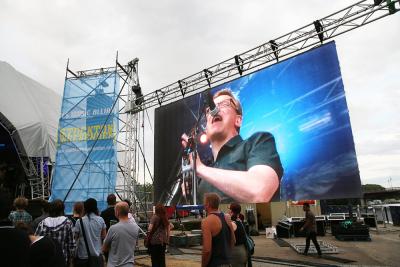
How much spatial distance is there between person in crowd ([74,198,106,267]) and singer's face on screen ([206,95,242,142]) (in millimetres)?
7228

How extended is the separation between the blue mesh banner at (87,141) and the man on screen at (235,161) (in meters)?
4.71

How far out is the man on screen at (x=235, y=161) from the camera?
9750 millimetres

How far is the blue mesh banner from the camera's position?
14758 millimetres

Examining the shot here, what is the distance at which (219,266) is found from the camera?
329 centimetres

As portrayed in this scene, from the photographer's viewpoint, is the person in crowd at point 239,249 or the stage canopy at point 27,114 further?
the stage canopy at point 27,114

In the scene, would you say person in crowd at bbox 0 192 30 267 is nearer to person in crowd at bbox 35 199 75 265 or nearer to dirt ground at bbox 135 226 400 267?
person in crowd at bbox 35 199 75 265

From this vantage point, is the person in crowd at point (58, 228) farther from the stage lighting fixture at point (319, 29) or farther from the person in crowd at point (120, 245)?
the stage lighting fixture at point (319, 29)

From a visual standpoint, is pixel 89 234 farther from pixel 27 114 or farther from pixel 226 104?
pixel 27 114

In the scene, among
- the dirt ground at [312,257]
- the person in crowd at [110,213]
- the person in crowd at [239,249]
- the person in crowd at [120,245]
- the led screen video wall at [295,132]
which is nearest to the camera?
the person in crowd at [120,245]

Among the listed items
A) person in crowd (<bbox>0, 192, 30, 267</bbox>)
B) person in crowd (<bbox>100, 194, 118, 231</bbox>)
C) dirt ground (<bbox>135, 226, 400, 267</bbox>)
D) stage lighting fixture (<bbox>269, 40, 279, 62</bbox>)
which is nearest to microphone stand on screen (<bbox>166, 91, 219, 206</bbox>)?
dirt ground (<bbox>135, 226, 400, 267</bbox>)

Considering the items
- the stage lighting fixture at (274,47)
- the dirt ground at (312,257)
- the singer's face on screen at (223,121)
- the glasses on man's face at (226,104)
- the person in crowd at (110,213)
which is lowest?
the dirt ground at (312,257)

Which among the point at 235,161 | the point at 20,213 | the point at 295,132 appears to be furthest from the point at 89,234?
the point at 235,161

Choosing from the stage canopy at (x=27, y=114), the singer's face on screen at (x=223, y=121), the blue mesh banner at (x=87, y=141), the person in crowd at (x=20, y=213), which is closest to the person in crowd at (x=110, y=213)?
the person in crowd at (x=20, y=213)

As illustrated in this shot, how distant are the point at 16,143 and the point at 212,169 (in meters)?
11.4
